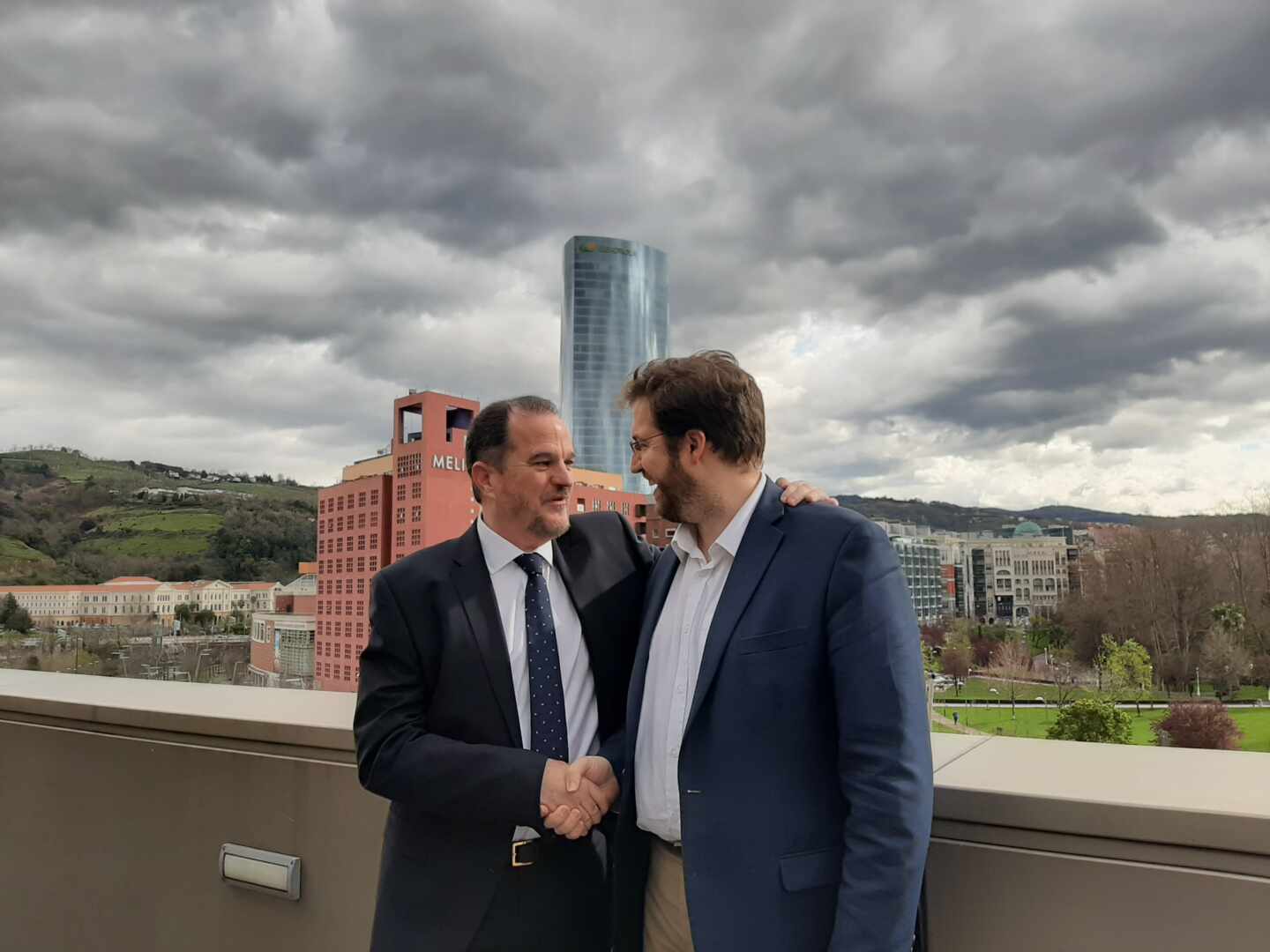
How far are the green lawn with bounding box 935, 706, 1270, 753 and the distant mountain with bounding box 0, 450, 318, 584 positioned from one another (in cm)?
4138

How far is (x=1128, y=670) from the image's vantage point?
50.6 metres

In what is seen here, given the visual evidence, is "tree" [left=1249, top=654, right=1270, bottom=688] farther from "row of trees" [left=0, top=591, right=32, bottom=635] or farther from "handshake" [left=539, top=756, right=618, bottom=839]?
"row of trees" [left=0, top=591, right=32, bottom=635]

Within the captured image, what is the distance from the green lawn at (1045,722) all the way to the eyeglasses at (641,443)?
161 feet

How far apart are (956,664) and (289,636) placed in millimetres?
54918

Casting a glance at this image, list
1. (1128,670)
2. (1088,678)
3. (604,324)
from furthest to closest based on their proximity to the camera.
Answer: (604,324) < (1088,678) < (1128,670)

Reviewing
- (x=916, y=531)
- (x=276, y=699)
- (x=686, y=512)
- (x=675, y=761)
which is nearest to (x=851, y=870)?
(x=675, y=761)

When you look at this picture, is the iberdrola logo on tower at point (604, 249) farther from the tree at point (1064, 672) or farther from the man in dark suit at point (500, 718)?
the man in dark suit at point (500, 718)

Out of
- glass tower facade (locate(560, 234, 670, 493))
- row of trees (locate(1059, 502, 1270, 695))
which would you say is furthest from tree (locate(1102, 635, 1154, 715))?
glass tower facade (locate(560, 234, 670, 493))

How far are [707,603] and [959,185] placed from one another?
11126 cm

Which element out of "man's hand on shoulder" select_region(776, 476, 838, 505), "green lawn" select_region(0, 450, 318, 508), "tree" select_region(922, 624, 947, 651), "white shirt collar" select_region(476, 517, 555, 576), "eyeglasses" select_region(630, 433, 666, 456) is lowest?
"tree" select_region(922, 624, 947, 651)

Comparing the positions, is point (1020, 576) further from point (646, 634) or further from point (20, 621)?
point (646, 634)

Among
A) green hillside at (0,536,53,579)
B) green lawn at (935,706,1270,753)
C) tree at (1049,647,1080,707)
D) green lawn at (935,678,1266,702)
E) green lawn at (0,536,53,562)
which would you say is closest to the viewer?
green lawn at (0,536,53,562)

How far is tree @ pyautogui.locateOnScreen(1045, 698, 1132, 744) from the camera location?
39.1 meters

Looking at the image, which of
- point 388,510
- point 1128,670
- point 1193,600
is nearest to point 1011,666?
point 1128,670
